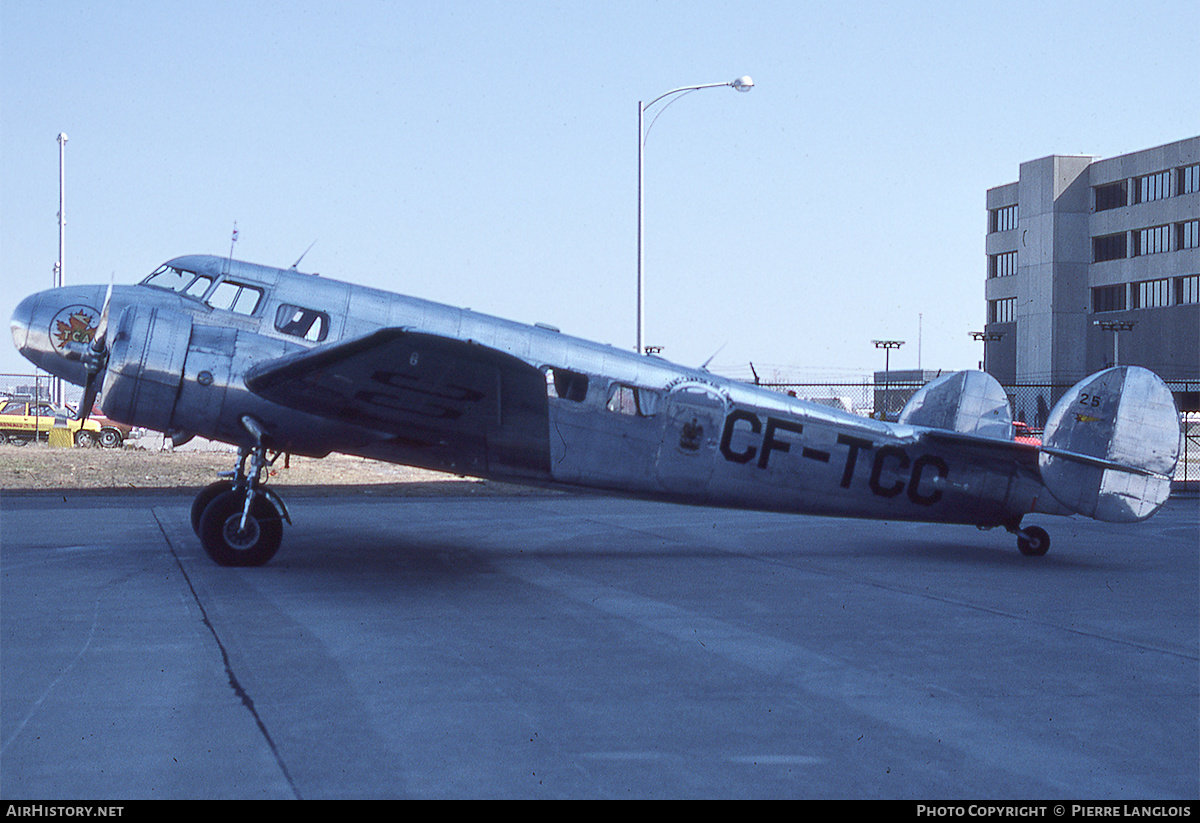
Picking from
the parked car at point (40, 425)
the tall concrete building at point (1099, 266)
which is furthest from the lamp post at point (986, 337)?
the parked car at point (40, 425)

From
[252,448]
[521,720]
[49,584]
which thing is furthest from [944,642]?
[49,584]

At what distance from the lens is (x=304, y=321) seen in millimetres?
11227

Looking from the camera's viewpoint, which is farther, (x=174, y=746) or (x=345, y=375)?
(x=345, y=375)

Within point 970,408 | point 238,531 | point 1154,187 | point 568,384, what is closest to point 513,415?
point 568,384

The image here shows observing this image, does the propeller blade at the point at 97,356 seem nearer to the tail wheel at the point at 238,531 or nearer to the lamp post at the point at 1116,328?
the tail wheel at the point at 238,531

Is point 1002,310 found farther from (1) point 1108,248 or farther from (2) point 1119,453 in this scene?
(2) point 1119,453

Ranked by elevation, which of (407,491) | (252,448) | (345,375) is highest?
(345,375)

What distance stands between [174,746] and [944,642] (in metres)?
5.46

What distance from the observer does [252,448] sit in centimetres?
1120

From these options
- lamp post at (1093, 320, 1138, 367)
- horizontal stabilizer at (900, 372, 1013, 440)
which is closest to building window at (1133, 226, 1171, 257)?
lamp post at (1093, 320, 1138, 367)

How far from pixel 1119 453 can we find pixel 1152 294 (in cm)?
7904

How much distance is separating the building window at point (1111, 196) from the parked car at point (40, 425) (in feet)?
252

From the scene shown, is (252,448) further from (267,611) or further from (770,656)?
(770,656)

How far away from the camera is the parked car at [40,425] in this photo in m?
34.1
